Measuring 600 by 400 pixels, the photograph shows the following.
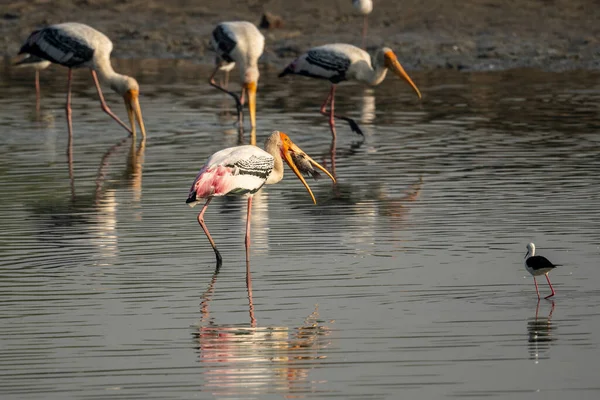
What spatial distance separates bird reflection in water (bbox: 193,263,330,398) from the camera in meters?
6.90

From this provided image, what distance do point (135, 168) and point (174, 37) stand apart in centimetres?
1353

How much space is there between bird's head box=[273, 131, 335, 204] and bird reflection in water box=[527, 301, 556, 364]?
9.15 ft

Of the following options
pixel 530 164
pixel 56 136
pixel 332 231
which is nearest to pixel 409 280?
pixel 332 231

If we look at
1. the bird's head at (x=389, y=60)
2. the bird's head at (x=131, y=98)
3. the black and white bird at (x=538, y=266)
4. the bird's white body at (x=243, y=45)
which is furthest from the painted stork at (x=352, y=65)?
the black and white bird at (x=538, y=266)

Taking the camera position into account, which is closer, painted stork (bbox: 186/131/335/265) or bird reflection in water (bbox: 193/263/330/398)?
bird reflection in water (bbox: 193/263/330/398)

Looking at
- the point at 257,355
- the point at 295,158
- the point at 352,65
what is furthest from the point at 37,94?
the point at 257,355

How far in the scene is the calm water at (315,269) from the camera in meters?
7.11

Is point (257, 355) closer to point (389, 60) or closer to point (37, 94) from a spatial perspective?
point (389, 60)

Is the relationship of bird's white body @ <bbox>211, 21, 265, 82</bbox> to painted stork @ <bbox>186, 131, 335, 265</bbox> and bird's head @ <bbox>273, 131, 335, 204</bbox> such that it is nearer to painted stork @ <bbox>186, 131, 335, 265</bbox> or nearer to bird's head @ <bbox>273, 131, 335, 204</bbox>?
bird's head @ <bbox>273, 131, 335, 204</bbox>

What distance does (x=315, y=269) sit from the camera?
9.45m

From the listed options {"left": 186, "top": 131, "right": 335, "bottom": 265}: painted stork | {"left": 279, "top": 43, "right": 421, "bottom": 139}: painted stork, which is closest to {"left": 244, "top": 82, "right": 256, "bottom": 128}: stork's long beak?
{"left": 279, "top": 43, "right": 421, "bottom": 139}: painted stork

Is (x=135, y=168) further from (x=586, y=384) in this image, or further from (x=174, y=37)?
(x=174, y=37)

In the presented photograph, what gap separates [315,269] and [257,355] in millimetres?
2070

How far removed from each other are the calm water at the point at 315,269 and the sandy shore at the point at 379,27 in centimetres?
701
